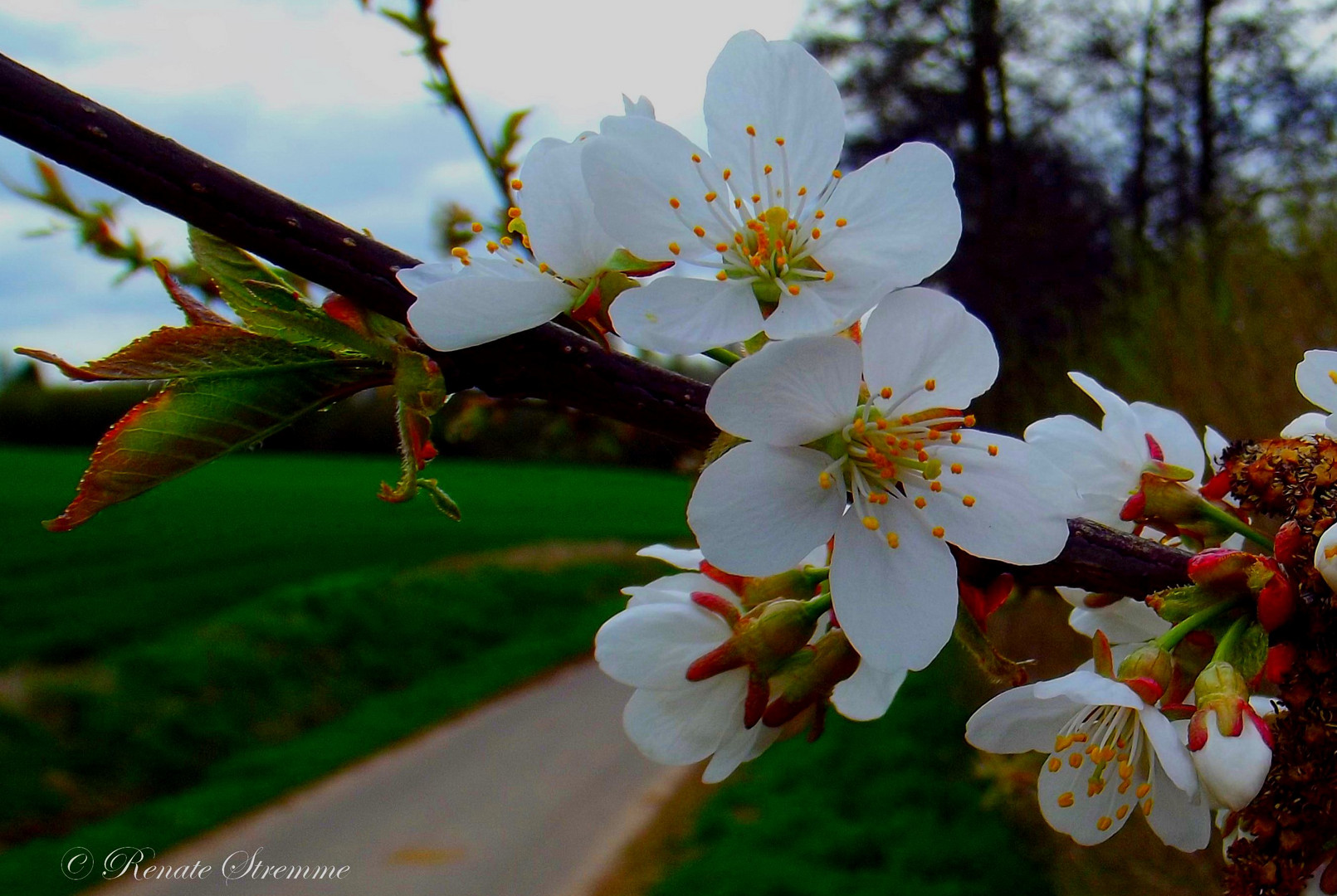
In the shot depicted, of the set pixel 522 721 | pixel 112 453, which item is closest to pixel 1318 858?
pixel 112 453

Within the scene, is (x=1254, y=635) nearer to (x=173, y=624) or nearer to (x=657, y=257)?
(x=657, y=257)

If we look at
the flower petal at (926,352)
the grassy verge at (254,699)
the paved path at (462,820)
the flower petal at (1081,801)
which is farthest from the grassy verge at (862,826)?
the flower petal at (926,352)

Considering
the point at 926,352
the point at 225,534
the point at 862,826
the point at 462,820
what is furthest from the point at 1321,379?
the point at 225,534

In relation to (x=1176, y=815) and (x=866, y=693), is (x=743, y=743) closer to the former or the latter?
(x=866, y=693)

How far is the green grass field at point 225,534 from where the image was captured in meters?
5.68

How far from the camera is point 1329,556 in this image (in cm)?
44

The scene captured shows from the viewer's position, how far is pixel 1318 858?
0.48m

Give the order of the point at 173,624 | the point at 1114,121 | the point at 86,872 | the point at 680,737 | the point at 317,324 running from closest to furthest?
the point at 317,324
the point at 680,737
the point at 86,872
the point at 173,624
the point at 1114,121

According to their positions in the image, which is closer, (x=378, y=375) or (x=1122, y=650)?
(x=378, y=375)

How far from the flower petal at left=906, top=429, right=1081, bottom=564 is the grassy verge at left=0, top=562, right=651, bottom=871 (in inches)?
166

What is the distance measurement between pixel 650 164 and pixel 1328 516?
14.2 inches

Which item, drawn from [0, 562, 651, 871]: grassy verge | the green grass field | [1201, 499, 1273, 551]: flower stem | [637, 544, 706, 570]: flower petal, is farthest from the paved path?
[1201, 499, 1273, 551]: flower stem

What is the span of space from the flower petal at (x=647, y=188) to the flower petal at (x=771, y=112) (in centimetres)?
3

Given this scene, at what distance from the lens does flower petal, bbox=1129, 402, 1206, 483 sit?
0.62 m
